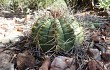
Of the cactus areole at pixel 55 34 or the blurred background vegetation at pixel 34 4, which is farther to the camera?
the blurred background vegetation at pixel 34 4

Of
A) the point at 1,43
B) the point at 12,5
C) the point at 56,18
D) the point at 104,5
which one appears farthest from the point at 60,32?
the point at 12,5

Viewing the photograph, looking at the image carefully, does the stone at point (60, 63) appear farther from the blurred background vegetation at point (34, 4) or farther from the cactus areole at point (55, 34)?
the blurred background vegetation at point (34, 4)

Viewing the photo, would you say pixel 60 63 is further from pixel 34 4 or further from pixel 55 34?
pixel 34 4

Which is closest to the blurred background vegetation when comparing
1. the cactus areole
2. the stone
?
the cactus areole

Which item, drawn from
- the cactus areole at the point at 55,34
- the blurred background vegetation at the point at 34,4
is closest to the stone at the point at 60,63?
the cactus areole at the point at 55,34

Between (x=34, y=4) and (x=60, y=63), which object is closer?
(x=60, y=63)

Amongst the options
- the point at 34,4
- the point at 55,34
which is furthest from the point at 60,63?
the point at 34,4

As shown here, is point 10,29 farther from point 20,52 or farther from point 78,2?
point 78,2

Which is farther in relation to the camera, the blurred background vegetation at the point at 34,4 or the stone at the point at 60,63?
the blurred background vegetation at the point at 34,4

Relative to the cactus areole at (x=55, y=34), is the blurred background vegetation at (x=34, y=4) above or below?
below
